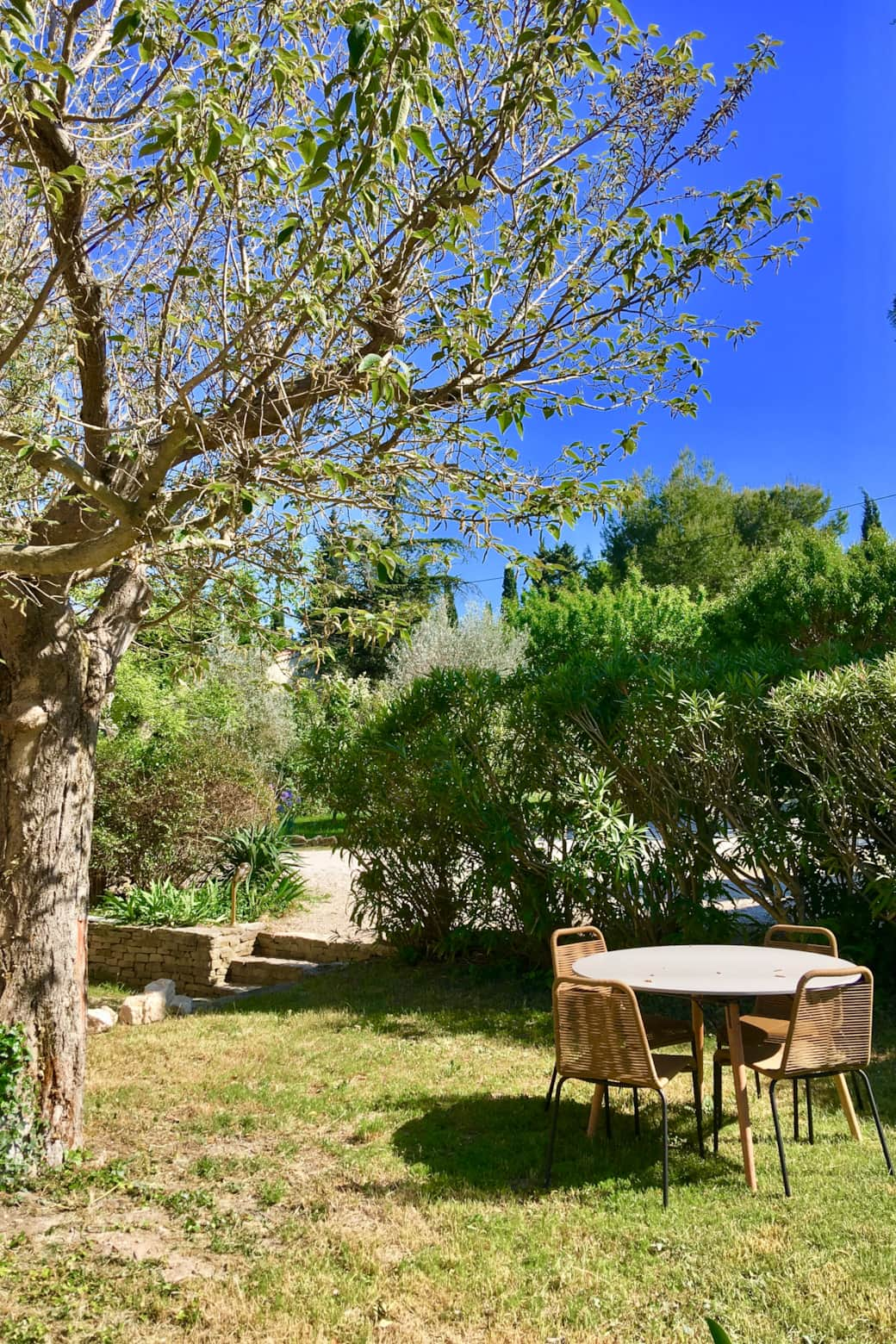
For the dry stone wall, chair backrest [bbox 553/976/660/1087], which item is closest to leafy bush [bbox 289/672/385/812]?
the dry stone wall

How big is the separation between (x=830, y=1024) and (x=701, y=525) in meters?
34.1

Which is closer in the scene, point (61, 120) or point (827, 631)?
point (61, 120)

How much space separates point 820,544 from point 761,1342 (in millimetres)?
16042

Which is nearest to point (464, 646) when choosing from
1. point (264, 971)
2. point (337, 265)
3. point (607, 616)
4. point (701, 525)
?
point (607, 616)

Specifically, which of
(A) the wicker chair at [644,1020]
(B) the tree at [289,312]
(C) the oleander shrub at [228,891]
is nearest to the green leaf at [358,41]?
(B) the tree at [289,312]

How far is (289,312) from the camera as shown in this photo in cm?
355

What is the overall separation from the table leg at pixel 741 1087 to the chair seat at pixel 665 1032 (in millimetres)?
433

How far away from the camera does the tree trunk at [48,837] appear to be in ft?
13.9

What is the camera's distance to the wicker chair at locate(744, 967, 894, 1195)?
375 centimetres

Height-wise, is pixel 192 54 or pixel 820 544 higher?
pixel 820 544

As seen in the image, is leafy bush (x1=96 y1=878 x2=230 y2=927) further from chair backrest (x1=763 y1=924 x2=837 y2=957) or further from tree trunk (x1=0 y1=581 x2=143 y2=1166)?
chair backrest (x1=763 y1=924 x2=837 y2=957)

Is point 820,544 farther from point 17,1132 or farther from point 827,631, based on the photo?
point 17,1132

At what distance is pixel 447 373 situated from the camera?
434 cm

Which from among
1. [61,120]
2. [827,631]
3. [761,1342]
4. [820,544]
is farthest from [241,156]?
[820,544]
